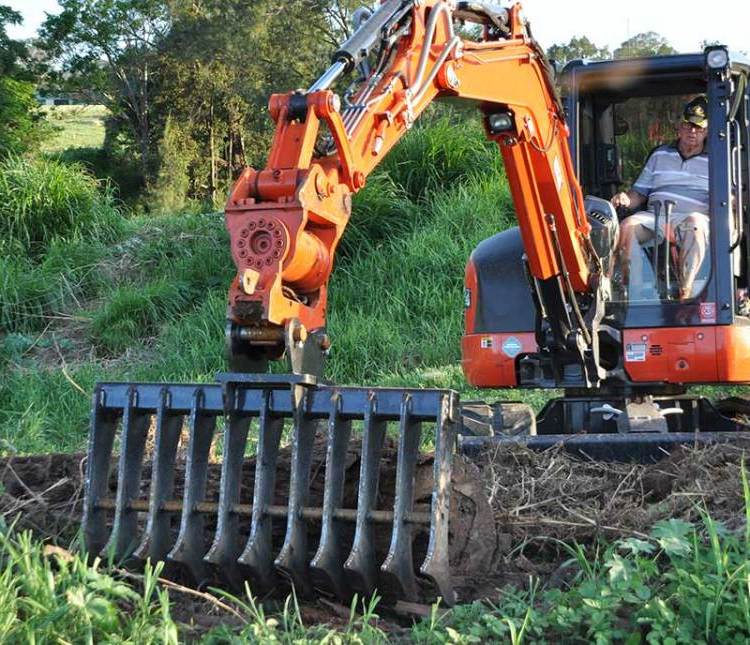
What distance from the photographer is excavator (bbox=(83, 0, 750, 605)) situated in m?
4.04

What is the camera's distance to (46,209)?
1593cm

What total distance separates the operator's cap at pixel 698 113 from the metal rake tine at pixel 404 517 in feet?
10.4

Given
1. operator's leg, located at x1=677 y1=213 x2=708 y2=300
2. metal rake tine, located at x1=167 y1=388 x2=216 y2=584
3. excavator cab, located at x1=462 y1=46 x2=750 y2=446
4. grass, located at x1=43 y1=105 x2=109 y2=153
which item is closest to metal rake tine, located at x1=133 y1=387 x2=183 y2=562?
metal rake tine, located at x1=167 y1=388 x2=216 y2=584

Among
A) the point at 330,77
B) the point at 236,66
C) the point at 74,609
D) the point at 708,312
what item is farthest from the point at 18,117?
the point at 74,609

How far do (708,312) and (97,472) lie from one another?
11.2 ft

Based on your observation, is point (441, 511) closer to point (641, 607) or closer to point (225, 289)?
point (641, 607)

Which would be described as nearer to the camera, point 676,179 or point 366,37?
point 366,37

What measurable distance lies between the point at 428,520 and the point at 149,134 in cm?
2972

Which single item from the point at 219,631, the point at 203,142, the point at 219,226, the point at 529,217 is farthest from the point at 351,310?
the point at 203,142

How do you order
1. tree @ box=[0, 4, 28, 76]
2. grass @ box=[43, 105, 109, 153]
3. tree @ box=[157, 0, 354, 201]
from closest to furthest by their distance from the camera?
tree @ box=[0, 4, 28, 76], tree @ box=[157, 0, 354, 201], grass @ box=[43, 105, 109, 153]

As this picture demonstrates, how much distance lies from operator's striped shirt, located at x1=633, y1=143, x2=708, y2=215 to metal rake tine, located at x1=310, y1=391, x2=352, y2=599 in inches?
119

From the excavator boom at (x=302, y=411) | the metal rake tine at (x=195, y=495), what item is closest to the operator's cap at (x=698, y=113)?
the excavator boom at (x=302, y=411)

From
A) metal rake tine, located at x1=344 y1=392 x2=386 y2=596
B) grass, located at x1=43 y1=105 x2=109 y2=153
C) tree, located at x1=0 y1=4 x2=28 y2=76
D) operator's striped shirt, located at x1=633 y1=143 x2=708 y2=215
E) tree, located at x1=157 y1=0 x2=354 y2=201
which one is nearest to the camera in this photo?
metal rake tine, located at x1=344 y1=392 x2=386 y2=596

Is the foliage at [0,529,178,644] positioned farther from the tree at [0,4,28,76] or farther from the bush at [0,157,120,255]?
the tree at [0,4,28,76]
